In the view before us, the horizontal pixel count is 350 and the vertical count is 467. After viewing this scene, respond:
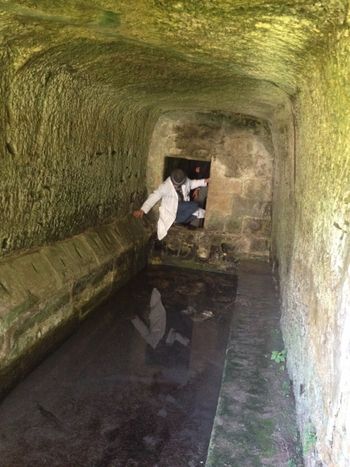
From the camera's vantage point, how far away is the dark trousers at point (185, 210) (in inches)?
280

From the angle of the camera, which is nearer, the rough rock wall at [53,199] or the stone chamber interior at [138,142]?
the stone chamber interior at [138,142]

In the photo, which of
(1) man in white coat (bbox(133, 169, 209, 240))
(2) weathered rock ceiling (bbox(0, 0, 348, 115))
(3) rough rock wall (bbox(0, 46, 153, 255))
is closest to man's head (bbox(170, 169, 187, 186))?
(1) man in white coat (bbox(133, 169, 209, 240))

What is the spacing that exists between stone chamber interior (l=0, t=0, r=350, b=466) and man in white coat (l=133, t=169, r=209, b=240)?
1.10ft

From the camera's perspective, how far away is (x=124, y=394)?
3480 millimetres

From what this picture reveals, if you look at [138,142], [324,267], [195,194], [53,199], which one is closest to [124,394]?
[53,199]

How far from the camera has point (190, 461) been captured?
281cm

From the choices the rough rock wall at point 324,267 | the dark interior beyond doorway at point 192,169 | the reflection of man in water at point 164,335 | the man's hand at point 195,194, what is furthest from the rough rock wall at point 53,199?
the man's hand at point 195,194

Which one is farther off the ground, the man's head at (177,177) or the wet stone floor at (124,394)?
the man's head at (177,177)

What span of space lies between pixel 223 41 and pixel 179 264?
16.6ft

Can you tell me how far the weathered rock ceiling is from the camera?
Answer: 185 cm

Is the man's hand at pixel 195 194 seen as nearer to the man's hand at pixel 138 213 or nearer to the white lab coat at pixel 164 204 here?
the white lab coat at pixel 164 204

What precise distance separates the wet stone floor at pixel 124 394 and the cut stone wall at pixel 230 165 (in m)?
2.20

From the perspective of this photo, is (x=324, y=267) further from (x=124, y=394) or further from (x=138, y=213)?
(x=138, y=213)

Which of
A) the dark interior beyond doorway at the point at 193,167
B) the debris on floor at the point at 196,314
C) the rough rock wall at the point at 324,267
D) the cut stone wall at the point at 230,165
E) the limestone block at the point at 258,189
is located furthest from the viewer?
the dark interior beyond doorway at the point at 193,167
